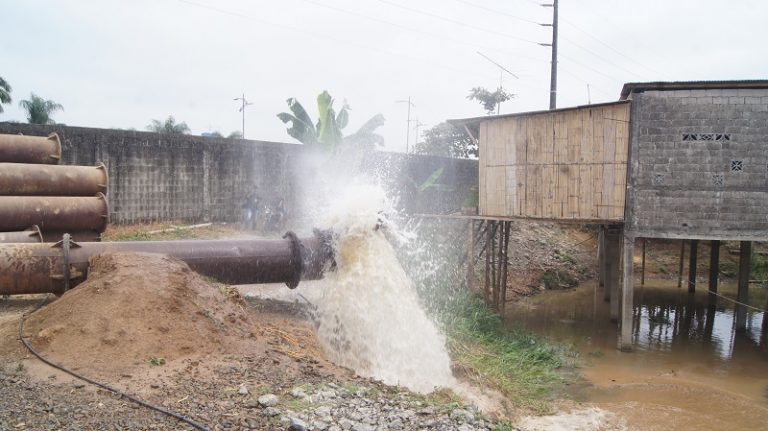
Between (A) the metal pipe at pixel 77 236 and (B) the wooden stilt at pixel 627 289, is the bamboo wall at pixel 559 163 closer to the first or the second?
(B) the wooden stilt at pixel 627 289

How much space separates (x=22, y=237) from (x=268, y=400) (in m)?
6.83

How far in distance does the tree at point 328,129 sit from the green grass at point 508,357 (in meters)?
7.22

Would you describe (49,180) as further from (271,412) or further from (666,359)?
(666,359)

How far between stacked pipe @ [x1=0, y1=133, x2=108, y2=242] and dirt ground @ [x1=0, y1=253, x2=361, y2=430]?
306 centimetres

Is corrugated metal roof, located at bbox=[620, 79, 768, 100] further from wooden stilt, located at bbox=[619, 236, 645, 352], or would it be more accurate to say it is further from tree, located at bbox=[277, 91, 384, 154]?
tree, located at bbox=[277, 91, 384, 154]

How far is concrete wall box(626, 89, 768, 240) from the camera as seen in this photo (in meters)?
12.1

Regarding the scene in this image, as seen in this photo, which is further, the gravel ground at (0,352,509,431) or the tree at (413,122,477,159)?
the tree at (413,122,477,159)

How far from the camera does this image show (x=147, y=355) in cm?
604

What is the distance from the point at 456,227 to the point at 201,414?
49.7ft

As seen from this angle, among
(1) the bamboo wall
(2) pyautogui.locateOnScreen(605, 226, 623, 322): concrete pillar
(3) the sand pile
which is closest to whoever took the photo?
(3) the sand pile

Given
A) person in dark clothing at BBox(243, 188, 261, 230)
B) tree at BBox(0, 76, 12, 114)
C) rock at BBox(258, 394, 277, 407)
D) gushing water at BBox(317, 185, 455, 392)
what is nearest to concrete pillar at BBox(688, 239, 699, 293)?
gushing water at BBox(317, 185, 455, 392)

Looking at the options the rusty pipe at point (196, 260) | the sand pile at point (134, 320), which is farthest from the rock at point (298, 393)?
the rusty pipe at point (196, 260)

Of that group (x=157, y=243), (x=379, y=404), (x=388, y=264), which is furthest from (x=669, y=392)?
(x=157, y=243)

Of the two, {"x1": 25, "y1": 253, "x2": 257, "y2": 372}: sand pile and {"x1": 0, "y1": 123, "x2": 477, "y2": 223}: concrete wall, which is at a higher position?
{"x1": 0, "y1": 123, "x2": 477, "y2": 223}: concrete wall
